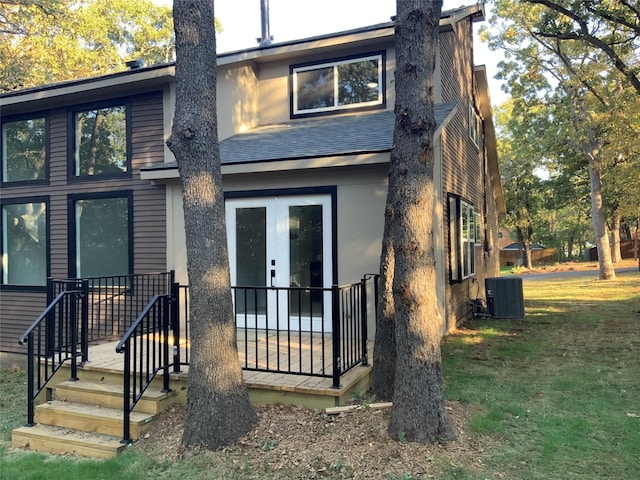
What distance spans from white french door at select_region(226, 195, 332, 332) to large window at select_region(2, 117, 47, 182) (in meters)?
4.59

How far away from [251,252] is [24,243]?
5.33m

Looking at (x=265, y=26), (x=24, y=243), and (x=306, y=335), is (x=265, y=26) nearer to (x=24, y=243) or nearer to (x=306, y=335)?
(x=24, y=243)

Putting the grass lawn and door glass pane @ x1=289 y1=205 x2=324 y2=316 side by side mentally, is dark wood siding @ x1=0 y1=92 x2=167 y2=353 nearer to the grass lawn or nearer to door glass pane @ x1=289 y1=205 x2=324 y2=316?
the grass lawn

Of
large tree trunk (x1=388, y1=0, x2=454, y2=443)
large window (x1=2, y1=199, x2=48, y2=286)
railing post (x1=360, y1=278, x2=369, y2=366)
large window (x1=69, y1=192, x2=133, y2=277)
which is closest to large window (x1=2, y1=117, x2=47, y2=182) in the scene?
large window (x1=2, y1=199, x2=48, y2=286)

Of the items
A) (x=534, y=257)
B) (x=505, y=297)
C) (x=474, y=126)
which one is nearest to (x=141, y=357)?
(x=505, y=297)

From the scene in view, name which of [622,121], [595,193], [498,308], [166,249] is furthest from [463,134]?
[595,193]

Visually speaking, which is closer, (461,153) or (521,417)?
(521,417)

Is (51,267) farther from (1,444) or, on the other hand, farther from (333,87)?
(333,87)

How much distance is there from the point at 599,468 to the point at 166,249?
265 inches

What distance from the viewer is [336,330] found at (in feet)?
13.7

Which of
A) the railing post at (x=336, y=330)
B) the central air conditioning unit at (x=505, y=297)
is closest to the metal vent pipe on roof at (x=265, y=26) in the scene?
the central air conditioning unit at (x=505, y=297)

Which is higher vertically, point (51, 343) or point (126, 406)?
point (51, 343)

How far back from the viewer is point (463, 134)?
969cm

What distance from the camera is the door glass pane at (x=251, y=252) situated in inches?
291
